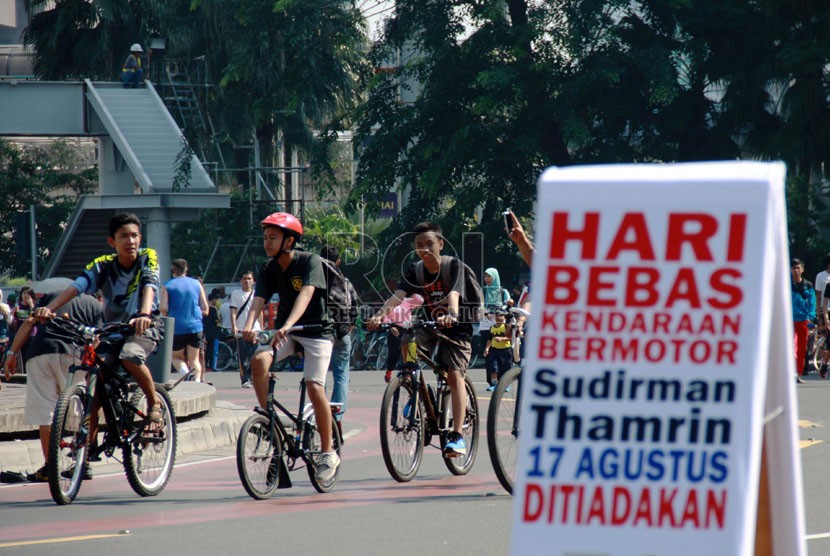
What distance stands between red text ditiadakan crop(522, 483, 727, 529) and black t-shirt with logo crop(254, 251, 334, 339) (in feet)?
16.6

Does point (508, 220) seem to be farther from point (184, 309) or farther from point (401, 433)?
point (184, 309)

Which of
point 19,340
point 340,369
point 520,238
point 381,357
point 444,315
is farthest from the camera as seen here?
point 381,357

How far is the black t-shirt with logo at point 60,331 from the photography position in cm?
898

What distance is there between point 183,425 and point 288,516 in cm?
416

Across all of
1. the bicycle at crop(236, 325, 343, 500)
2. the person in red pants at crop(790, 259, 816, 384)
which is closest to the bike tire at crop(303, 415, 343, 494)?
the bicycle at crop(236, 325, 343, 500)

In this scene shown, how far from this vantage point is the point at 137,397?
344 inches

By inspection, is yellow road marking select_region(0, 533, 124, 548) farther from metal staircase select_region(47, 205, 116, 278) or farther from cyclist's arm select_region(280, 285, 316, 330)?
metal staircase select_region(47, 205, 116, 278)

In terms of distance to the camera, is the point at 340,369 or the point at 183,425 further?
the point at 183,425

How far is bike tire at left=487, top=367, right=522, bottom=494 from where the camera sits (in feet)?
27.5

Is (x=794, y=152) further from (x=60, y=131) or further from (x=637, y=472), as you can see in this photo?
(x=637, y=472)

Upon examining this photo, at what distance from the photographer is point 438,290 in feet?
30.3

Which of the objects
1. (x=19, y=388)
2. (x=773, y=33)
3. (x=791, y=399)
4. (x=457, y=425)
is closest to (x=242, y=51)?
(x=773, y=33)

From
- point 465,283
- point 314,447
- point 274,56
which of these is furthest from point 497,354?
point 274,56

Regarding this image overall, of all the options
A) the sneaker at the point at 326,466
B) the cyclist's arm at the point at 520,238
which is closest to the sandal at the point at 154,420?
the sneaker at the point at 326,466
